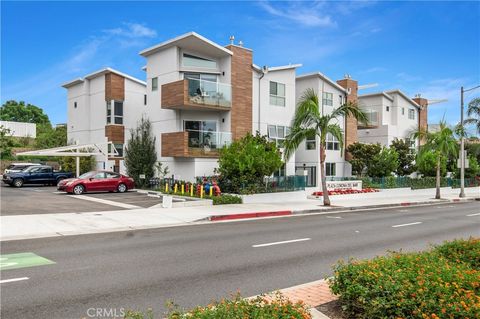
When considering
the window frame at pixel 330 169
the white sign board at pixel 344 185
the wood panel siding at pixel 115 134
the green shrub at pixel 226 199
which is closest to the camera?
the green shrub at pixel 226 199

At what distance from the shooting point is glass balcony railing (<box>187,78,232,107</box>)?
25.4 meters

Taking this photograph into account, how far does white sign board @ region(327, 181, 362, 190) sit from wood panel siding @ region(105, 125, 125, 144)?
16.7 m

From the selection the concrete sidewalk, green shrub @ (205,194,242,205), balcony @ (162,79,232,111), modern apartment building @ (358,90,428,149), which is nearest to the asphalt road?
the concrete sidewalk

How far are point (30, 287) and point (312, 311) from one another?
4699mm

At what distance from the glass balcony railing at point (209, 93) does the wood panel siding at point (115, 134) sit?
10.2 m

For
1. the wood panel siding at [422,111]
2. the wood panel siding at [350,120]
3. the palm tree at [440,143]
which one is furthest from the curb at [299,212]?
the wood panel siding at [422,111]

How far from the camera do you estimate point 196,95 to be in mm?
25469

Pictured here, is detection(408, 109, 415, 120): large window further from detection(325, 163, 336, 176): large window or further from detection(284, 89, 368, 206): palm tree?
detection(284, 89, 368, 206): palm tree

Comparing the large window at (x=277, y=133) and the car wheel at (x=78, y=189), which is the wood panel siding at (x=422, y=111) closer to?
the large window at (x=277, y=133)

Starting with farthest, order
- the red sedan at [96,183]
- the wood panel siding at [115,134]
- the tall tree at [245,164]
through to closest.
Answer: the wood panel siding at [115,134]
the red sedan at [96,183]
the tall tree at [245,164]

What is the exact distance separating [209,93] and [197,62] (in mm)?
3072

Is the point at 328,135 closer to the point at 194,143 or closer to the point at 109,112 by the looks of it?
the point at 194,143

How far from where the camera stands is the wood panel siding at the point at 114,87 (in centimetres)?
3253

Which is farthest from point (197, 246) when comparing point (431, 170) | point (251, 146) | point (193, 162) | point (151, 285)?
point (431, 170)
